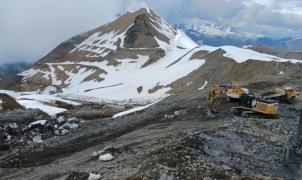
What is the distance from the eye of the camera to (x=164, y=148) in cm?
2730

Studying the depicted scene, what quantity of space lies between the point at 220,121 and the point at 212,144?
10.0m

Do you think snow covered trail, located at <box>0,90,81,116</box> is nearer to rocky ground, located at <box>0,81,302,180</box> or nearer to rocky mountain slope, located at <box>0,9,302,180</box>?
rocky mountain slope, located at <box>0,9,302,180</box>

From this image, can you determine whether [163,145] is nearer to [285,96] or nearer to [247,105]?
[247,105]

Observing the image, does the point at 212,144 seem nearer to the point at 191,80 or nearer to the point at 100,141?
the point at 100,141

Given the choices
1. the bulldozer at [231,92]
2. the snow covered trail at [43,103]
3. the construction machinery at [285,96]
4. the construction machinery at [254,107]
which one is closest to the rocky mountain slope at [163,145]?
the construction machinery at [254,107]

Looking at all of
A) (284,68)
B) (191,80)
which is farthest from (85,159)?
(191,80)

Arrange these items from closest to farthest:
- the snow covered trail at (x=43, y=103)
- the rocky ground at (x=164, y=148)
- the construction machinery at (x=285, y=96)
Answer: the rocky ground at (x=164, y=148) < the construction machinery at (x=285, y=96) < the snow covered trail at (x=43, y=103)

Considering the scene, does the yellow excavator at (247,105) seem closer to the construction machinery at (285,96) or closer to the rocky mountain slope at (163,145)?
the rocky mountain slope at (163,145)

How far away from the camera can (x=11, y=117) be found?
189 ft

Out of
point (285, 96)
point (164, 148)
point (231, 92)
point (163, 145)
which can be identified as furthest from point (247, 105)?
point (164, 148)

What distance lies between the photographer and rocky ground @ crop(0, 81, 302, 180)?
2466 centimetres

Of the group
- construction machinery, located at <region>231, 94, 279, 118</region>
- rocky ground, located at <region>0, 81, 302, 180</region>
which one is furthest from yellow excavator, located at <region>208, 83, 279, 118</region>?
rocky ground, located at <region>0, 81, 302, 180</region>

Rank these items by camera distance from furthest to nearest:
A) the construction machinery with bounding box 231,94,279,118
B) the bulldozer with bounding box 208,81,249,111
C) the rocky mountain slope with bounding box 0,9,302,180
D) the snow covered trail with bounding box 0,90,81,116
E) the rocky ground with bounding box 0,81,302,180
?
the snow covered trail with bounding box 0,90,81,116 → the bulldozer with bounding box 208,81,249,111 → the construction machinery with bounding box 231,94,279,118 → the rocky mountain slope with bounding box 0,9,302,180 → the rocky ground with bounding box 0,81,302,180

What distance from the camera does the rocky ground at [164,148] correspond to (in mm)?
24656
